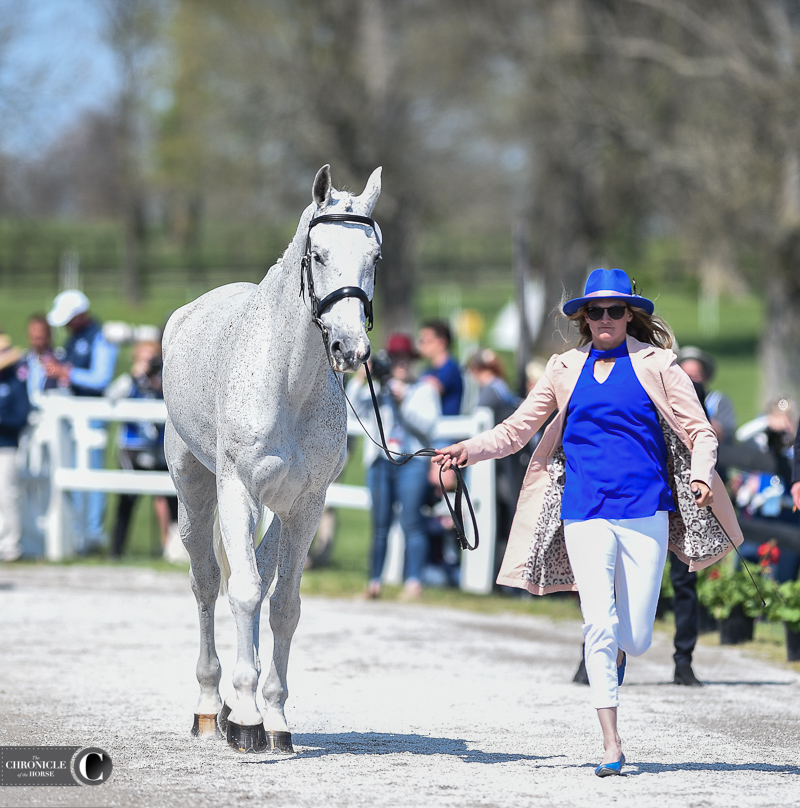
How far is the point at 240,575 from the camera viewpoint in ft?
18.4

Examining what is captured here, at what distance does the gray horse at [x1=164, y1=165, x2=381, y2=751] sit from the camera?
17.5ft

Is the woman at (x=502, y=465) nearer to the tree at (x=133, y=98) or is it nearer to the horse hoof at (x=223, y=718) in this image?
the horse hoof at (x=223, y=718)

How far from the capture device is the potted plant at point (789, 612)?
8445mm

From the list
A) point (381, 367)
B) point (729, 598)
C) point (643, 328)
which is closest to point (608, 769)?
point (643, 328)

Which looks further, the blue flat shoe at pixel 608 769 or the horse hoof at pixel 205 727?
the horse hoof at pixel 205 727

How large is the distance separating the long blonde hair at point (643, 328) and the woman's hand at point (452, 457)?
72cm

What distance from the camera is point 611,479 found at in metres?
5.54

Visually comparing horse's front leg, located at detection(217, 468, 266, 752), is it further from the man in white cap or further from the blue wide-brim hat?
the man in white cap

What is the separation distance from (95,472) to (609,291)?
8530mm

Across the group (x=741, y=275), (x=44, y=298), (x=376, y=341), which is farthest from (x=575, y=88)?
(x=44, y=298)

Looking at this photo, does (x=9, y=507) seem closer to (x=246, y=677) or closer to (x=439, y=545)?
(x=439, y=545)

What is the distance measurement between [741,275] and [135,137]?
934 inches

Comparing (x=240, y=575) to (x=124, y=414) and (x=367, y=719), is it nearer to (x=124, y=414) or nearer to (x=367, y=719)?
(x=367, y=719)

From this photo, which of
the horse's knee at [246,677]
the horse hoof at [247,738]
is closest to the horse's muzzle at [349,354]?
the horse's knee at [246,677]
